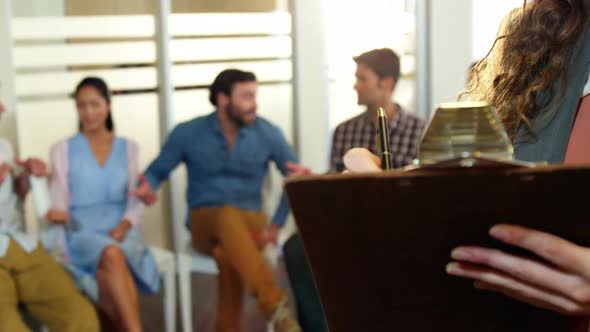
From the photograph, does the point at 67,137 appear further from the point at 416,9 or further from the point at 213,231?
the point at 416,9

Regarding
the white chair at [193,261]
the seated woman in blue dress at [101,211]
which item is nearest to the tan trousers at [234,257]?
the white chair at [193,261]

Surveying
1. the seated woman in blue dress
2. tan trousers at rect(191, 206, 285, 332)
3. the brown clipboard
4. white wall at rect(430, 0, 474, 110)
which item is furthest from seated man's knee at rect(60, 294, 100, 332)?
the brown clipboard

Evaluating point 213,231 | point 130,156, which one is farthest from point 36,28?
point 213,231

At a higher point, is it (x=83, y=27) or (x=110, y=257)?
(x=83, y=27)

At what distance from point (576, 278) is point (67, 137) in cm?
298

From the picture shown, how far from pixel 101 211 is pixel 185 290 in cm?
55

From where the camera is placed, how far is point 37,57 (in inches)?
131

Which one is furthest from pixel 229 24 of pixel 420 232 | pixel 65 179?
A: pixel 420 232

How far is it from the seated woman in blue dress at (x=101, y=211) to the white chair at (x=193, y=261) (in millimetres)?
194

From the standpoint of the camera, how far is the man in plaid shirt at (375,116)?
335 cm

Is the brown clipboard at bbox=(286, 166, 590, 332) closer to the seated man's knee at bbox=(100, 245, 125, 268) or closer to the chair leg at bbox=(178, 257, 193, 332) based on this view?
the seated man's knee at bbox=(100, 245, 125, 268)

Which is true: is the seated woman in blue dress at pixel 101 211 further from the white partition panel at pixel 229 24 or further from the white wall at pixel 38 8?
the white partition panel at pixel 229 24

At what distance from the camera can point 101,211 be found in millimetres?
3143

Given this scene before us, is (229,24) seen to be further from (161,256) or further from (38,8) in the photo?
(161,256)
